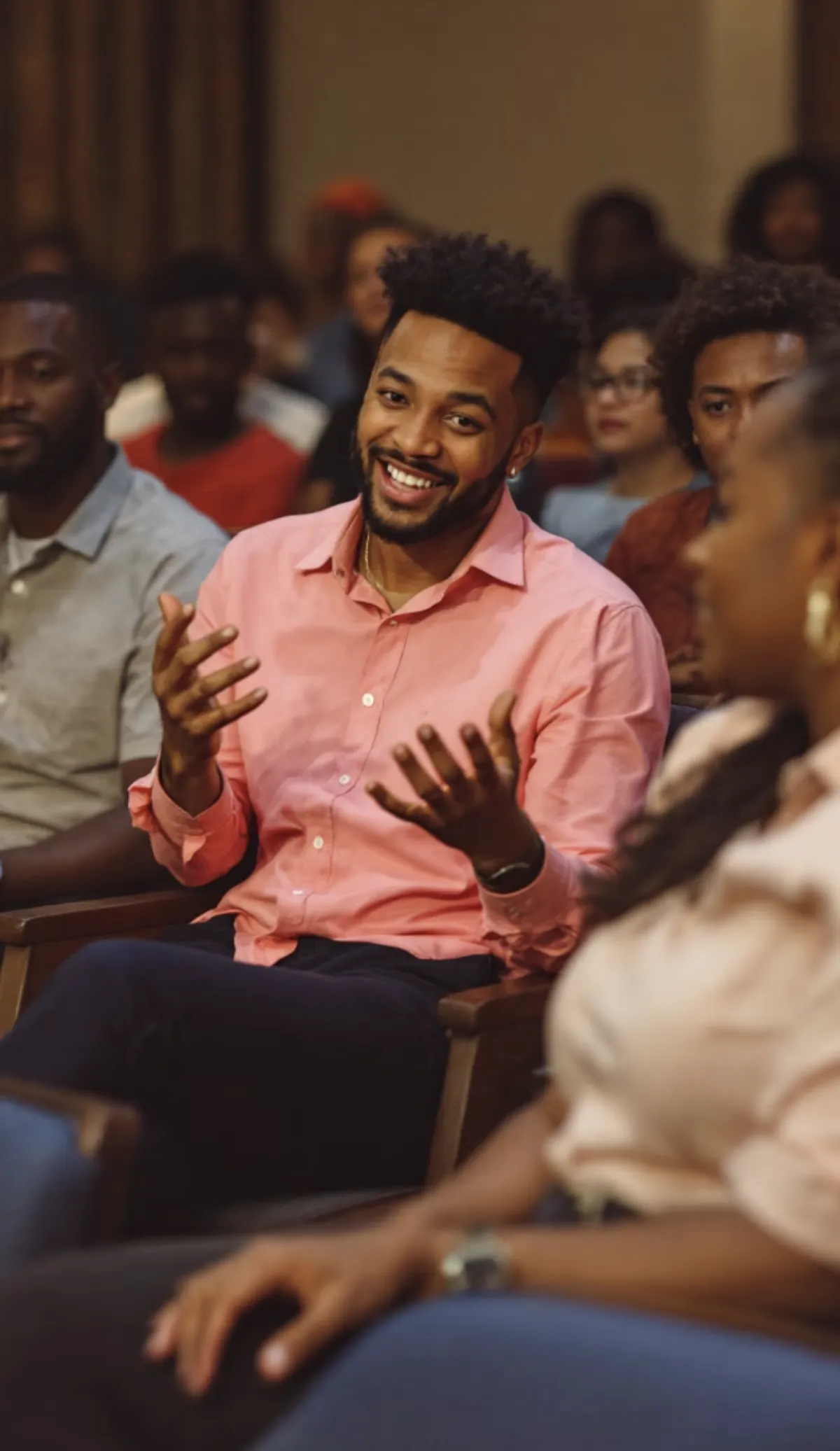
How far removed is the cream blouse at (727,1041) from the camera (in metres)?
1.26

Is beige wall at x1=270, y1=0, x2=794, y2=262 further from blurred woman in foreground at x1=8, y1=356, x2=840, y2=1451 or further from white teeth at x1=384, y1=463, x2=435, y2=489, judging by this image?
blurred woman in foreground at x1=8, y1=356, x2=840, y2=1451

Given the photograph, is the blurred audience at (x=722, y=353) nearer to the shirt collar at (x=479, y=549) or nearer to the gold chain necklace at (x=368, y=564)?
the shirt collar at (x=479, y=549)

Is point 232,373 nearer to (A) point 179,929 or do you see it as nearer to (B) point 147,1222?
(A) point 179,929

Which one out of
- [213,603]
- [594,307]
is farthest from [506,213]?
[213,603]

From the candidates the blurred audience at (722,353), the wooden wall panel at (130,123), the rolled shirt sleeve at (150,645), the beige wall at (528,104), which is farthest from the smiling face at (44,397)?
the wooden wall panel at (130,123)

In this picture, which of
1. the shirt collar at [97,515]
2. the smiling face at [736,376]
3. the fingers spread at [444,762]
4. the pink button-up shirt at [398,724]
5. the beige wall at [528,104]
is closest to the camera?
the fingers spread at [444,762]

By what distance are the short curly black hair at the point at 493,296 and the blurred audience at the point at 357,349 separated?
0.64m

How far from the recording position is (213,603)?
2.48m

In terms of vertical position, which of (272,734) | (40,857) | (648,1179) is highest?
(648,1179)

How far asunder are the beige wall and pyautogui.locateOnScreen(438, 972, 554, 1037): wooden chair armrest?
391 cm

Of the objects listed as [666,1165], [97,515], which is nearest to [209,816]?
[97,515]

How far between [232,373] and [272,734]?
86.5 inches

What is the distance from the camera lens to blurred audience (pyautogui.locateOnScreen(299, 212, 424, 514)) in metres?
3.67

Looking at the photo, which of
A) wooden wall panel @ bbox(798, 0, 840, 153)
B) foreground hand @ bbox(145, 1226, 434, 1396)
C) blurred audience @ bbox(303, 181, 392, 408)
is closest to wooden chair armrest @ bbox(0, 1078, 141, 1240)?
foreground hand @ bbox(145, 1226, 434, 1396)
